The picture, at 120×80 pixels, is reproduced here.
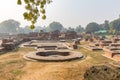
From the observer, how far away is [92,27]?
317 feet

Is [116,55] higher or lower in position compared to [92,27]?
lower

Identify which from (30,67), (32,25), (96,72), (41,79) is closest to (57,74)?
(41,79)

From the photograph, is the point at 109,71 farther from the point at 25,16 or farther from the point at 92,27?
the point at 92,27

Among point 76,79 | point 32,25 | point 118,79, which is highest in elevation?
point 32,25

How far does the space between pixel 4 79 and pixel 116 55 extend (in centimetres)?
1117

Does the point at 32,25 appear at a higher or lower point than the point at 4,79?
higher

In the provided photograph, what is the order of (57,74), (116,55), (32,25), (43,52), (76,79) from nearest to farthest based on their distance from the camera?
1. (32,25)
2. (76,79)
3. (57,74)
4. (116,55)
5. (43,52)

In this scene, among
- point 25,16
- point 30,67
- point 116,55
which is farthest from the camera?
point 116,55

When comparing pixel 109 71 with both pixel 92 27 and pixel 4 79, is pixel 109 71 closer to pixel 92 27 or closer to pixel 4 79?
pixel 4 79

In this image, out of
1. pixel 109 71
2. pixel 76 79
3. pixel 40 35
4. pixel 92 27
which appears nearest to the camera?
pixel 109 71

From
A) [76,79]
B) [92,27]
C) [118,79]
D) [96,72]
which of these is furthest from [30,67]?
[92,27]

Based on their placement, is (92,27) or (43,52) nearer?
(43,52)

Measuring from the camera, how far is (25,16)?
4703 mm

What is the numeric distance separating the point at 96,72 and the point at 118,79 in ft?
3.38
